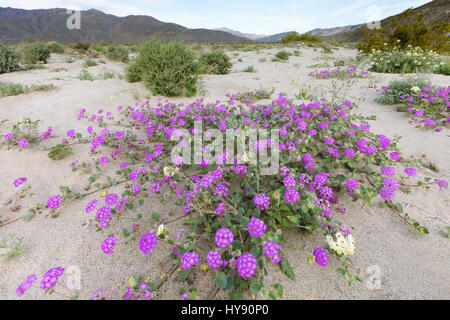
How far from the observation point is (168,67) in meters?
5.16

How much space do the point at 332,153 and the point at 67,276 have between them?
2.80 metres

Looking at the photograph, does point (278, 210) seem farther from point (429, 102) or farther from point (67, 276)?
point (429, 102)

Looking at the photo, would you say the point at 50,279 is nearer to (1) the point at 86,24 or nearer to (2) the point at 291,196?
(2) the point at 291,196

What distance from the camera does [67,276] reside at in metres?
1.60

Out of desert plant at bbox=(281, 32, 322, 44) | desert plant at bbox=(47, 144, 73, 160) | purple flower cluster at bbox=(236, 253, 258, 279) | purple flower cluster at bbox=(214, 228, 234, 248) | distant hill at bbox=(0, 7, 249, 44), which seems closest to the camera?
purple flower cluster at bbox=(236, 253, 258, 279)

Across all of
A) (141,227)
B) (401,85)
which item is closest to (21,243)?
(141,227)

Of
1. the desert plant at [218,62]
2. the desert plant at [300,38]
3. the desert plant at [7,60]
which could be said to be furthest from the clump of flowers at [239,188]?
the desert plant at [300,38]

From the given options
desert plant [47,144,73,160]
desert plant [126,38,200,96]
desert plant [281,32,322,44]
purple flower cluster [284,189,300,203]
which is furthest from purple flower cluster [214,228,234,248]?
desert plant [281,32,322,44]

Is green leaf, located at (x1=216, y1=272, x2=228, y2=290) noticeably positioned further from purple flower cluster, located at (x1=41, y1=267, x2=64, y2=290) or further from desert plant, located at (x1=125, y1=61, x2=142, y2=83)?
desert plant, located at (x1=125, y1=61, x2=142, y2=83)

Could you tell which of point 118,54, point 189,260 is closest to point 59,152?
point 189,260

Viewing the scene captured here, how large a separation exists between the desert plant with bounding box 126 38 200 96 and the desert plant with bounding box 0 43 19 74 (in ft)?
23.4

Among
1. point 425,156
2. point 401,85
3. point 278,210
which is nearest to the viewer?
point 278,210

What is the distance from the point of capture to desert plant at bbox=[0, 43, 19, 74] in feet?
27.2

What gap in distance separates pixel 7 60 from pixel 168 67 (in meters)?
8.25
